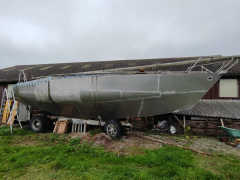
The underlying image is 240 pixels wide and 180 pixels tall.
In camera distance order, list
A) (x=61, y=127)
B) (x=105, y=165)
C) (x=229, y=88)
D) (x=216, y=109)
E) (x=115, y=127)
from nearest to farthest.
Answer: (x=105, y=165) < (x=115, y=127) < (x=61, y=127) < (x=216, y=109) < (x=229, y=88)

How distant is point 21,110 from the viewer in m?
7.20

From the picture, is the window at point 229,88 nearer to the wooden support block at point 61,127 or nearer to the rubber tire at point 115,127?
the rubber tire at point 115,127

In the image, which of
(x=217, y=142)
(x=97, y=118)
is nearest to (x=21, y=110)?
(x=97, y=118)

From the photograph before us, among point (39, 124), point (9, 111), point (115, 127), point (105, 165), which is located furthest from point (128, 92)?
point (9, 111)

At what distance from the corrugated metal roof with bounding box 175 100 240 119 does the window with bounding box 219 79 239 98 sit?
3.11ft

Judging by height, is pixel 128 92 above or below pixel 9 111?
above

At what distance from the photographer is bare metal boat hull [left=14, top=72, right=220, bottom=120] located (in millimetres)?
4734

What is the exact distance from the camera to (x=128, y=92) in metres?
4.80

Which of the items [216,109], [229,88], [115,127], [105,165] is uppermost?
[229,88]

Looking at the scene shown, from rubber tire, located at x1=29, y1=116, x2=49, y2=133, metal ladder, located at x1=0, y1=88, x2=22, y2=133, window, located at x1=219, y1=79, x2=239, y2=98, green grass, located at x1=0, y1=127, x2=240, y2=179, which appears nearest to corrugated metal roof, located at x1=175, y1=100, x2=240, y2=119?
window, located at x1=219, y1=79, x2=239, y2=98

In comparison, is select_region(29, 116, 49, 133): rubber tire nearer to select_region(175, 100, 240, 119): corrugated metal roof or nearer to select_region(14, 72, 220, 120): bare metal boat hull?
select_region(14, 72, 220, 120): bare metal boat hull

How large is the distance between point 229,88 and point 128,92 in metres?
7.51

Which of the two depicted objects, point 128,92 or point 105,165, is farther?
point 128,92

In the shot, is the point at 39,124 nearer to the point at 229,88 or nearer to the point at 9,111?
the point at 9,111
